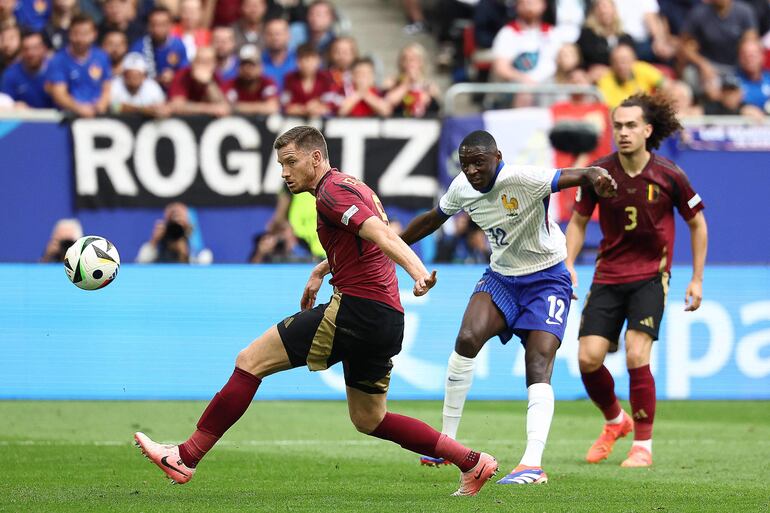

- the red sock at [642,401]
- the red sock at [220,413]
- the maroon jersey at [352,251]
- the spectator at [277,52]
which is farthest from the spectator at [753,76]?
the red sock at [220,413]

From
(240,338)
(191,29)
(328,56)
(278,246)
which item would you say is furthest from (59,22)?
(240,338)

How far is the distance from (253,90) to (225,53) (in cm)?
70

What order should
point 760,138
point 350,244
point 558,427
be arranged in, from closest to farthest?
point 350,244 → point 558,427 → point 760,138

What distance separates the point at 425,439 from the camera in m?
7.60

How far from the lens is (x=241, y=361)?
747cm

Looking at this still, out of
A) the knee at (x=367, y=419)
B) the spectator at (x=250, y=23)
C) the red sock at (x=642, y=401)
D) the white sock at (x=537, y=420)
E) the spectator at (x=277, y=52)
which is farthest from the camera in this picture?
the spectator at (x=250, y=23)

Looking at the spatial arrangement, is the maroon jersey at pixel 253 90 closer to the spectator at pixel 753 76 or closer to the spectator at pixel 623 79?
the spectator at pixel 623 79

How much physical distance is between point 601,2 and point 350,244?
1238cm

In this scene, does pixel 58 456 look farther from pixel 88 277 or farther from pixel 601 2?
pixel 601 2

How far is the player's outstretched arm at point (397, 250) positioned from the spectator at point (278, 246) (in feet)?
29.6

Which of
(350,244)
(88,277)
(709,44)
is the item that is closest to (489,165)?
(350,244)

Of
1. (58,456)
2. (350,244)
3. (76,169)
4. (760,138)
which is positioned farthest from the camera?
(760,138)

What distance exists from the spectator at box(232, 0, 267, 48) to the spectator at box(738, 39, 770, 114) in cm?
686

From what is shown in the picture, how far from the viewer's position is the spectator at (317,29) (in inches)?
722
